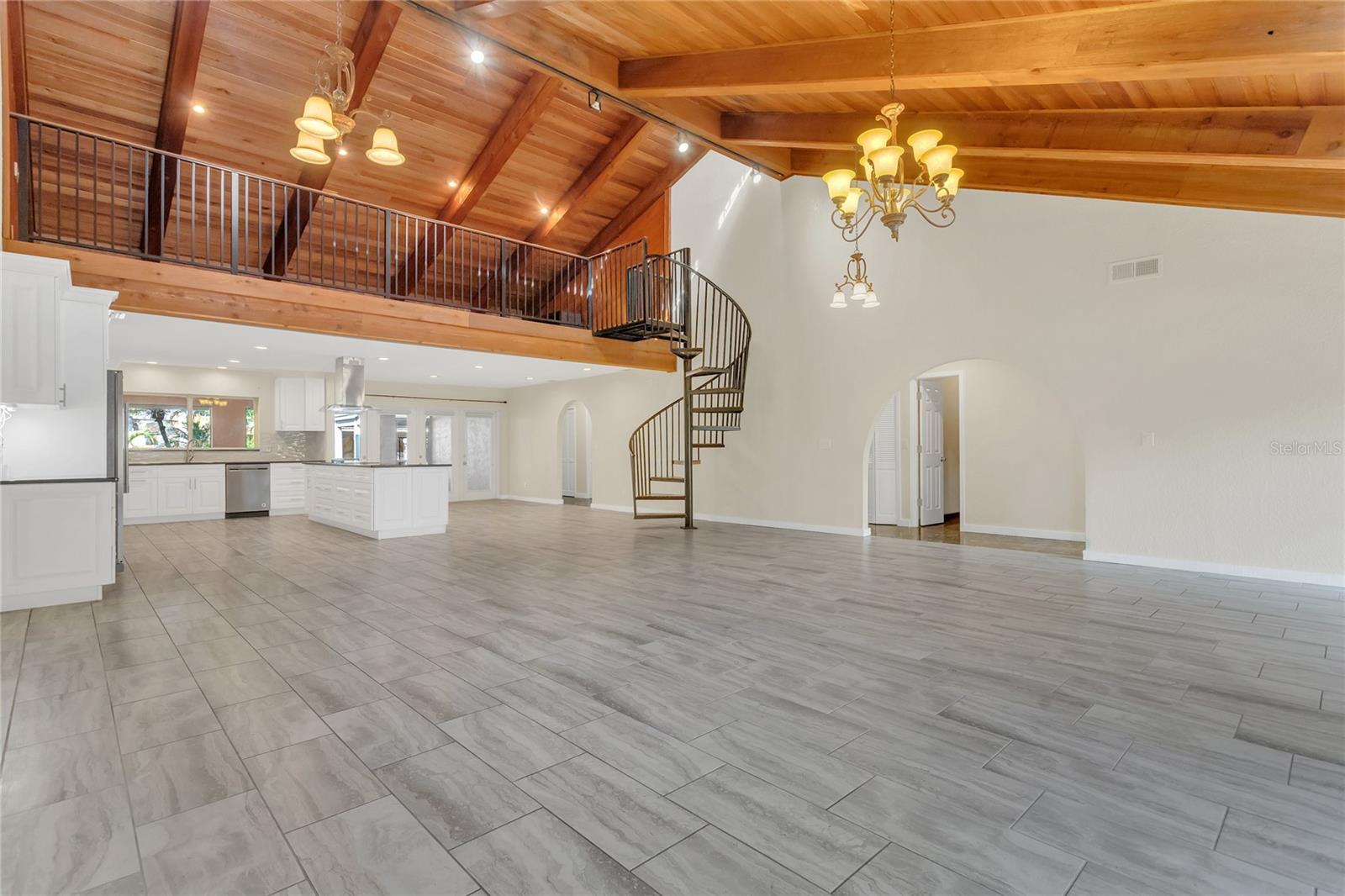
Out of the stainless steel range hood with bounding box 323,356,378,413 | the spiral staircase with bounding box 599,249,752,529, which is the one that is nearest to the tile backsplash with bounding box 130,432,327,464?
the stainless steel range hood with bounding box 323,356,378,413

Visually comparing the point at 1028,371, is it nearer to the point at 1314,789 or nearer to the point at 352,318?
the point at 1314,789

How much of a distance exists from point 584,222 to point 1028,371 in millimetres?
7969

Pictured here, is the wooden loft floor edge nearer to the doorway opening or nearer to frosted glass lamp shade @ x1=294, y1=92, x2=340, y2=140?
frosted glass lamp shade @ x1=294, y1=92, x2=340, y2=140

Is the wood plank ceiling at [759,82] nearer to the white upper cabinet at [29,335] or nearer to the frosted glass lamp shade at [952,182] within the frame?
the frosted glass lamp shade at [952,182]

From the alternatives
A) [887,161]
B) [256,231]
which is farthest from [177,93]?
[887,161]

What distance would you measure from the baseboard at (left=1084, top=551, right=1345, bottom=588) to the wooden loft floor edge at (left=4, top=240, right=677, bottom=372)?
20.5ft

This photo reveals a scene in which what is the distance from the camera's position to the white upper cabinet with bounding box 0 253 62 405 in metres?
3.95

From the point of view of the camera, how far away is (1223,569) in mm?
4906

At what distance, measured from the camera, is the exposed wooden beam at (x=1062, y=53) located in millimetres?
2658

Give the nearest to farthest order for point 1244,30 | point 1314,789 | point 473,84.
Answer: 1. point 1314,789
2. point 1244,30
3. point 473,84

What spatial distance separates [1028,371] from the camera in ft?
19.3

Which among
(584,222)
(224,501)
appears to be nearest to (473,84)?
(584,222)

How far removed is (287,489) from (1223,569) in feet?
39.3

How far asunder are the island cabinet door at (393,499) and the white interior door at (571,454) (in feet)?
20.3
